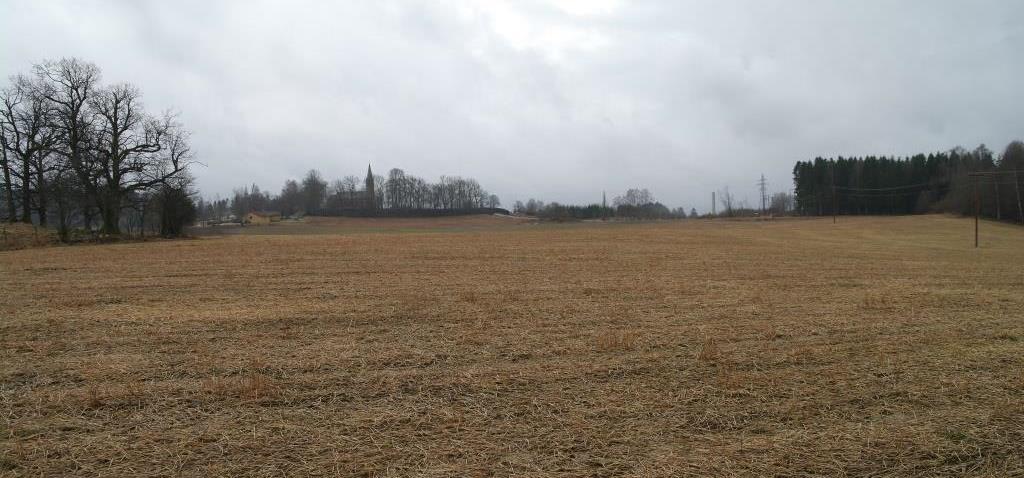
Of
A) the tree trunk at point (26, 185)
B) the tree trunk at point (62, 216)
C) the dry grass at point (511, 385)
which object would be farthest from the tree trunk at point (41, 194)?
the dry grass at point (511, 385)

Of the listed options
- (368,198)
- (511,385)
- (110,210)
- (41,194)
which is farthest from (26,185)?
(368,198)

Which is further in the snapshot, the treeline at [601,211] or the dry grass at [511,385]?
the treeline at [601,211]

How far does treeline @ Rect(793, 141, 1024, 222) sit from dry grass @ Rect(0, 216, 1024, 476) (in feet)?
318

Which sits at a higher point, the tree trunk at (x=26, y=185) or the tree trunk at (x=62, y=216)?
the tree trunk at (x=26, y=185)

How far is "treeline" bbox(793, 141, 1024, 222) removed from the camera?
9581 centimetres

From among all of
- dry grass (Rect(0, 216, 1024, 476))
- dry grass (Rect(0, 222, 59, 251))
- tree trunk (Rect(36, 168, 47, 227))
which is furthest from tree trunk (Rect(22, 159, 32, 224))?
dry grass (Rect(0, 216, 1024, 476))

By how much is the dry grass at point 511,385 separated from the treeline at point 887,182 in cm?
9693

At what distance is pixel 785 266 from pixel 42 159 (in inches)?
2105

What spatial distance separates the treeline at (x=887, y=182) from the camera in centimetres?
9581

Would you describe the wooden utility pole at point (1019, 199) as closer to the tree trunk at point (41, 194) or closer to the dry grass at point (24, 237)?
the dry grass at point (24, 237)

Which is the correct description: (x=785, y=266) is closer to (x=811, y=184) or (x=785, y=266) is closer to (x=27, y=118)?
(x=27, y=118)

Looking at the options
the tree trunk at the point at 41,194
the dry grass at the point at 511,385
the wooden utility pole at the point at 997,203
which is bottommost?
the dry grass at the point at 511,385

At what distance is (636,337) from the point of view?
752cm

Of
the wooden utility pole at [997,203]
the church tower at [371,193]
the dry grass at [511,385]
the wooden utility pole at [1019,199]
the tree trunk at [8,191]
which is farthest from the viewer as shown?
the church tower at [371,193]
